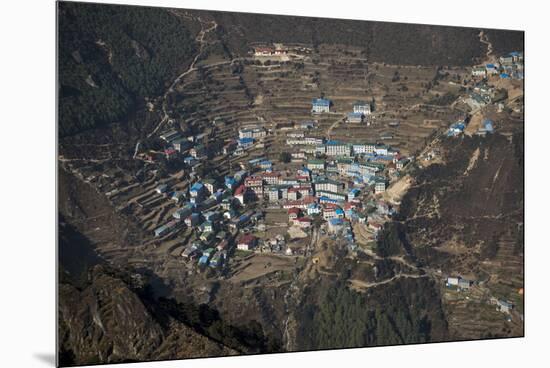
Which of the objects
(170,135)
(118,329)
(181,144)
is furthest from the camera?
(181,144)

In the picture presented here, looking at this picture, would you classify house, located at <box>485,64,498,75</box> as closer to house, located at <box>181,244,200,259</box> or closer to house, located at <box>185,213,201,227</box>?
house, located at <box>185,213,201,227</box>

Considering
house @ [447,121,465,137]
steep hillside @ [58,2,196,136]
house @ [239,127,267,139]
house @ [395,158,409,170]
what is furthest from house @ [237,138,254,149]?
house @ [447,121,465,137]

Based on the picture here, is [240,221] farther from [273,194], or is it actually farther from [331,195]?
[331,195]

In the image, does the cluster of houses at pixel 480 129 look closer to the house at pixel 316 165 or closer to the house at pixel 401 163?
the house at pixel 401 163

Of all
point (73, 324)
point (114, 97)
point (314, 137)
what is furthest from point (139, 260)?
point (314, 137)

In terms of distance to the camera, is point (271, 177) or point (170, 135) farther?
point (271, 177)

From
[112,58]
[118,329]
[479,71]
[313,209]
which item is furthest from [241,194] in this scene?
[479,71]
